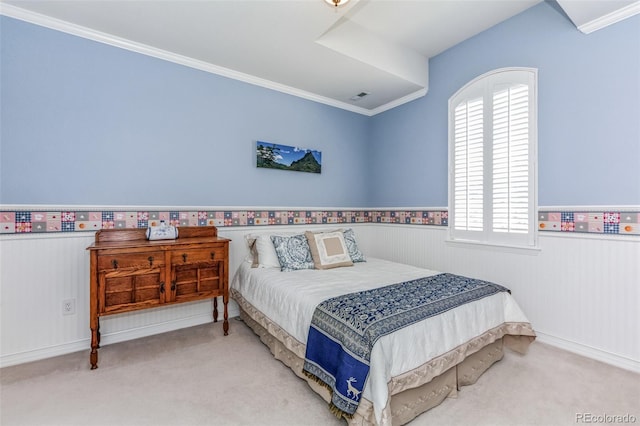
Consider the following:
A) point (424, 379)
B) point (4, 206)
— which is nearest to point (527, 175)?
point (424, 379)

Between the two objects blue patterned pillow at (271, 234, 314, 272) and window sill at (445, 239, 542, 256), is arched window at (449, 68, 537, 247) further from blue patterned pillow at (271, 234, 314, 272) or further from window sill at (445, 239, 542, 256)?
blue patterned pillow at (271, 234, 314, 272)

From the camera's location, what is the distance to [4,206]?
2236 mm

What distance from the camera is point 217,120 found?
3.16m

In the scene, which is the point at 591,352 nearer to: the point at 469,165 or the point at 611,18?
the point at 469,165

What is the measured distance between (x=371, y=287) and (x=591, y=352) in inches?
74.5

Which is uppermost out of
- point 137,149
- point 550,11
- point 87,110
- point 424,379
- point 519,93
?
point 550,11

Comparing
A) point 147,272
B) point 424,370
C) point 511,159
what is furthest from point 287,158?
point 424,370

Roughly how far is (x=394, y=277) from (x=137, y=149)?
265cm

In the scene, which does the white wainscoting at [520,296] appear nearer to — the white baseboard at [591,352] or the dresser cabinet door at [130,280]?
the white baseboard at [591,352]

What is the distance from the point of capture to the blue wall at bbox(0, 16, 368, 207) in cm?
232

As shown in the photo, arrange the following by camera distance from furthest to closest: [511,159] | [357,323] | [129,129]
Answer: [511,159] → [129,129] → [357,323]

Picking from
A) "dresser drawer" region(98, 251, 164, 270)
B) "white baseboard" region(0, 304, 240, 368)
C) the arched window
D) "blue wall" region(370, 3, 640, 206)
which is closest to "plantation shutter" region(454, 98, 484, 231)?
the arched window

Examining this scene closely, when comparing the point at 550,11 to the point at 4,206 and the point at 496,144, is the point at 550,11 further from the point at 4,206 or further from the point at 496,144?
the point at 4,206

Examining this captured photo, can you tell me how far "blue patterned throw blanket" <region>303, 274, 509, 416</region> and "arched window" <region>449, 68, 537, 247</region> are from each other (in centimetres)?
98
